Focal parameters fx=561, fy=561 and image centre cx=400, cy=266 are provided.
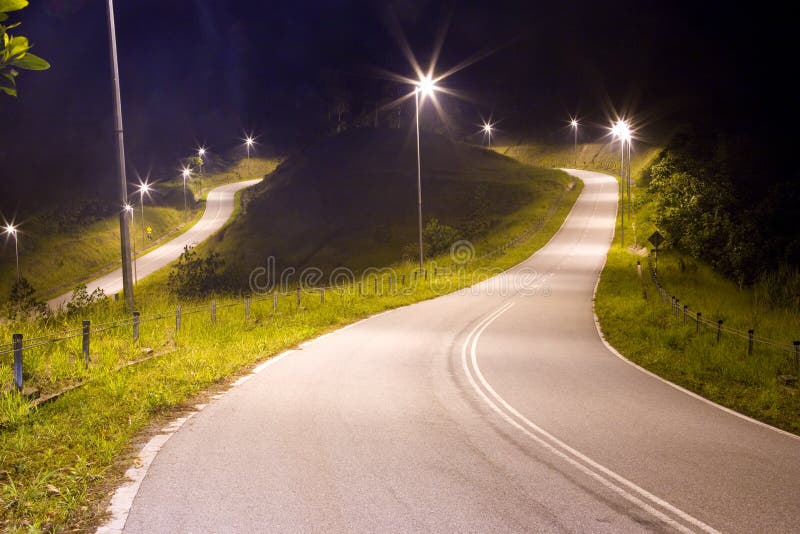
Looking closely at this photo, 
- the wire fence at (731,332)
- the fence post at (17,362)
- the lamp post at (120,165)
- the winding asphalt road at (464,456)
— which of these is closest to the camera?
the winding asphalt road at (464,456)

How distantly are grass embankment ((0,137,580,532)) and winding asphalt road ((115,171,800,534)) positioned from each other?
0.53 meters

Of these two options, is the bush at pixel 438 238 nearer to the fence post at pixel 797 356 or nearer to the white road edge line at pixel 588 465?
the fence post at pixel 797 356

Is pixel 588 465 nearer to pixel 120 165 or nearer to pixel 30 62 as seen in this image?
pixel 30 62

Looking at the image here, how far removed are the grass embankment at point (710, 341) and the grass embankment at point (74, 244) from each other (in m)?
43.1

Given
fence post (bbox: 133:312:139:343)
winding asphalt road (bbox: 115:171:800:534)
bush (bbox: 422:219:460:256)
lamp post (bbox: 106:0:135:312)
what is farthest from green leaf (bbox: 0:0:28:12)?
bush (bbox: 422:219:460:256)

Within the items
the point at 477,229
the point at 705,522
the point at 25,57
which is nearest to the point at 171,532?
the point at 25,57

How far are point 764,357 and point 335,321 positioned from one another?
11.7m

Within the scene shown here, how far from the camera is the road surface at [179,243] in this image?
158 ft

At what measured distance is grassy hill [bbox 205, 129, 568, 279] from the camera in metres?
54.6

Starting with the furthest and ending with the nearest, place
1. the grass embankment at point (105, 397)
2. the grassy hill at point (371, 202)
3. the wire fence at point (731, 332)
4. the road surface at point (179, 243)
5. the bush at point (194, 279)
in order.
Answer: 1. the grassy hill at point (371, 202)
2. the road surface at point (179, 243)
3. the bush at point (194, 279)
4. the wire fence at point (731, 332)
5. the grass embankment at point (105, 397)

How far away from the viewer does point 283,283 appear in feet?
161

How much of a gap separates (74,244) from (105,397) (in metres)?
58.2

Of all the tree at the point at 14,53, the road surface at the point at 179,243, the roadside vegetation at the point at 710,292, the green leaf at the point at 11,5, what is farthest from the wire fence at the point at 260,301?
the road surface at the point at 179,243

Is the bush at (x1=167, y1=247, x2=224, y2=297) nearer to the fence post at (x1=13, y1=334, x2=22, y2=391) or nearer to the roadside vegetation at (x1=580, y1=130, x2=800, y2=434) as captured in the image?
the roadside vegetation at (x1=580, y1=130, x2=800, y2=434)
